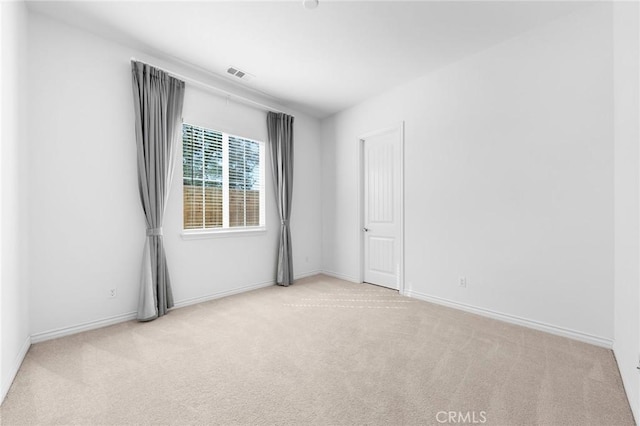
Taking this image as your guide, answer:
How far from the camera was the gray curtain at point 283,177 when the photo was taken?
4324mm

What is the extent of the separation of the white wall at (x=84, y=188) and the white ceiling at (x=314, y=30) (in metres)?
0.35

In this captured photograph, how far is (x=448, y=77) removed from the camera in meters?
3.35

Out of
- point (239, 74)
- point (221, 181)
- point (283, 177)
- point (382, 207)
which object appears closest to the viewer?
point (239, 74)

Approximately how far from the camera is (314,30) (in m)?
2.66

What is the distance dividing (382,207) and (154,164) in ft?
10.1

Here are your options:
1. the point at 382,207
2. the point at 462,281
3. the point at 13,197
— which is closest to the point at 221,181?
the point at 13,197

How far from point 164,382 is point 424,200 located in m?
3.27

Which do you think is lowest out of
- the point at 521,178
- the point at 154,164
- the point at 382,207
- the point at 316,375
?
the point at 316,375

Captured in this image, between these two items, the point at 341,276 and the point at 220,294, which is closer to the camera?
the point at 220,294

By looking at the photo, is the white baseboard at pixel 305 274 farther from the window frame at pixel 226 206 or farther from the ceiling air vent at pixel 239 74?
the ceiling air vent at pixel 239 74

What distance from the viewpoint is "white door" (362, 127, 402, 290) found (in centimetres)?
403

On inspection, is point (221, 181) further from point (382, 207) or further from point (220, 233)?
point (382, 207)

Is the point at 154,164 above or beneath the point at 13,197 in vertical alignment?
above

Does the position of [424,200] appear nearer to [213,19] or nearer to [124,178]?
[213,19]
